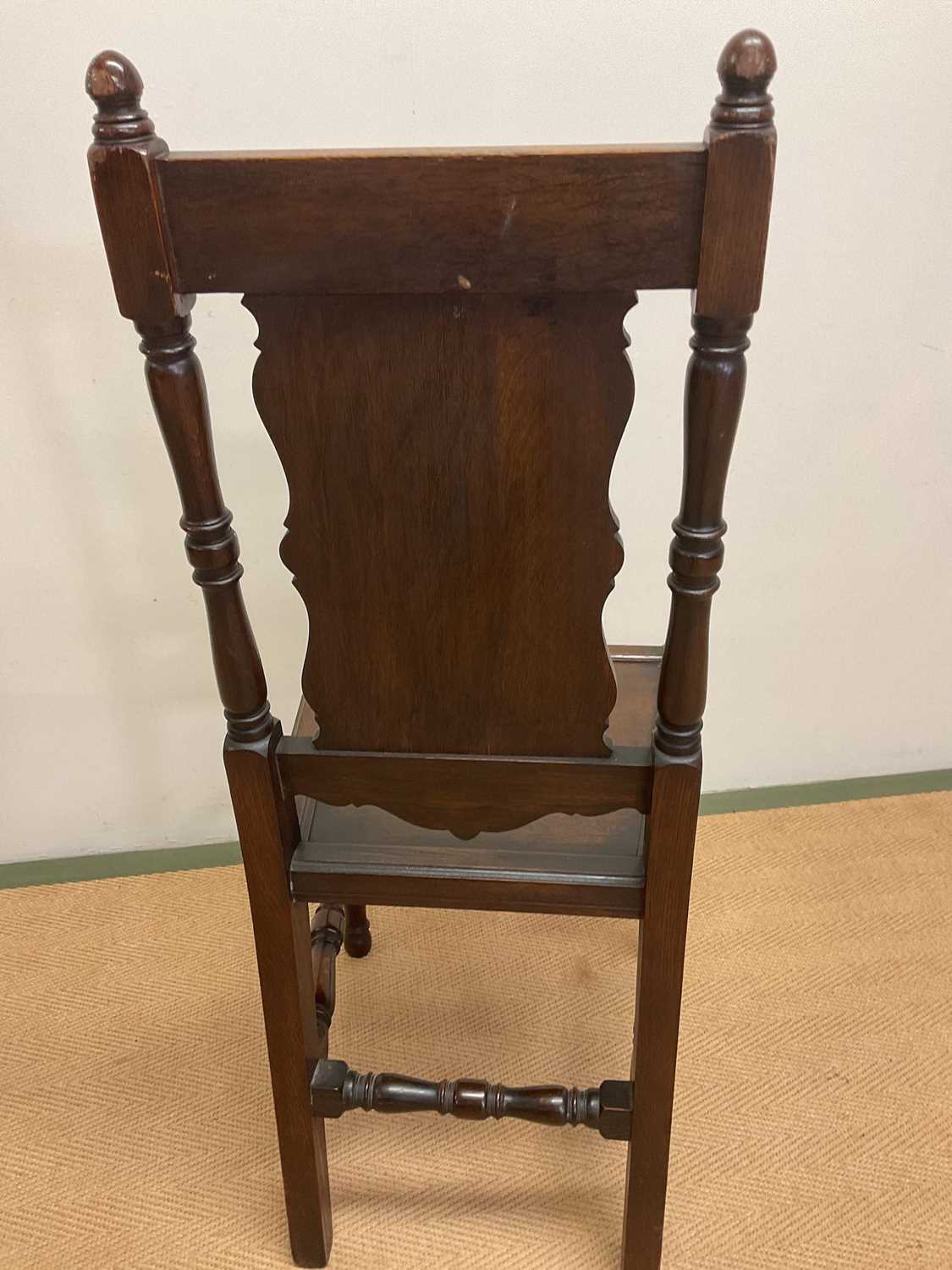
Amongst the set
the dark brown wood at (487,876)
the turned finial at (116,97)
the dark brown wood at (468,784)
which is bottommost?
the dark brown wood at (487,876)

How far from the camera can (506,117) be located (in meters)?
1.28

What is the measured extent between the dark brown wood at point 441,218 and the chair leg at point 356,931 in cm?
112

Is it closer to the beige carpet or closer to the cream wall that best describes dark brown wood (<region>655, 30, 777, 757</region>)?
the cream wall

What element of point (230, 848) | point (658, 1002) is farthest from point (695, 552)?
point (230, 848)

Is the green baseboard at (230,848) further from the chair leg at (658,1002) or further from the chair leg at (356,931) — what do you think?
the chair leg at (658,1002)

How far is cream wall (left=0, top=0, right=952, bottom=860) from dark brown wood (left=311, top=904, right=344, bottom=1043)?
0.38 metres

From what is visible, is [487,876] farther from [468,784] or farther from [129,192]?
[129,192]

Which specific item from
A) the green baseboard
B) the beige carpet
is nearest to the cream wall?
the green baseboard

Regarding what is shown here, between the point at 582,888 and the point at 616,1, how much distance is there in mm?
985

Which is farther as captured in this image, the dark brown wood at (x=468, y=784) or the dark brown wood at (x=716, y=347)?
the dark brown wood at (x=468, y=784)

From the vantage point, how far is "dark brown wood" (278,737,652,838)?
98 centimetres

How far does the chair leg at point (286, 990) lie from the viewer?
39.9 inches

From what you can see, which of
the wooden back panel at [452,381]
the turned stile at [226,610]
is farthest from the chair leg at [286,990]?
the wooden back panel at [452,381]

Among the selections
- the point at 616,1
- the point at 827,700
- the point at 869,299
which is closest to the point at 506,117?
the point at 616,1
